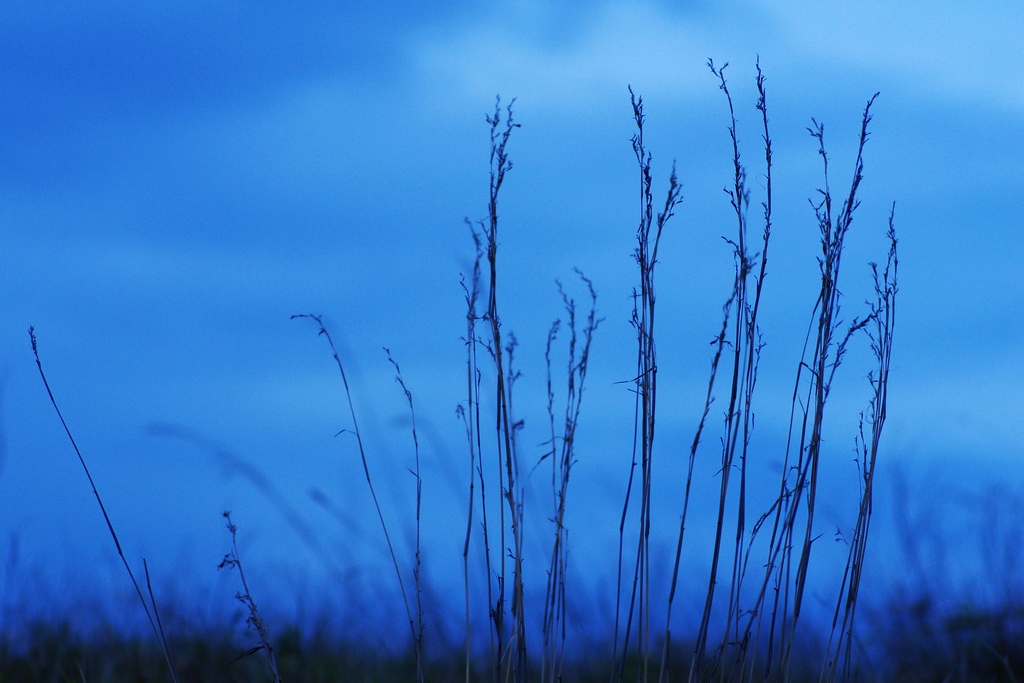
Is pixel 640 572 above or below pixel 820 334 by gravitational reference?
below

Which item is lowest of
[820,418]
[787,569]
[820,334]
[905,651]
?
[905,651]

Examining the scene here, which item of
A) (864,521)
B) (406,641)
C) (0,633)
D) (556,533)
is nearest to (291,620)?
(406,641)

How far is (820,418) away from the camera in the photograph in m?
1.99

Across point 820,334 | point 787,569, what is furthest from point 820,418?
point 787,569

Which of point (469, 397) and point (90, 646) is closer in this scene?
point (469, 397)

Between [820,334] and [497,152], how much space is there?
2.55 feet

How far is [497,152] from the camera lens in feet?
6.15

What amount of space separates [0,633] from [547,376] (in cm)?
319

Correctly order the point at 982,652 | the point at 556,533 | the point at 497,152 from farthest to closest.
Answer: the point at 982,652 < the point at 556,533 < the point at 497,152

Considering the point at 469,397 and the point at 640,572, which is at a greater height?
the point at 469,397

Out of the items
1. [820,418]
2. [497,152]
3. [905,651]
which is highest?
[497,152]

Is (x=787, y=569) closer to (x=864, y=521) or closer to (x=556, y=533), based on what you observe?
(x=864, y=521)

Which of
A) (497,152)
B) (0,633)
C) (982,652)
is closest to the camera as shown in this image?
(497,152)

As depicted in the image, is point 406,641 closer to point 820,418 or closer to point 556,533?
point 556,533
